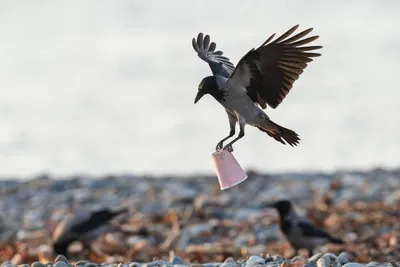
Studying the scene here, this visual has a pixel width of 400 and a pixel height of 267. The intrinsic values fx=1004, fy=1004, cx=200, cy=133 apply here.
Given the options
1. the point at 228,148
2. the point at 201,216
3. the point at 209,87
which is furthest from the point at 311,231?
the point at 209,87

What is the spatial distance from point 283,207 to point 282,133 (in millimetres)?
4524

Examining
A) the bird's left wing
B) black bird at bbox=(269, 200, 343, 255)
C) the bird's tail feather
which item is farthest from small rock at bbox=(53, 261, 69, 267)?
the bird's left wing

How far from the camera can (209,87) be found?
7047 mm

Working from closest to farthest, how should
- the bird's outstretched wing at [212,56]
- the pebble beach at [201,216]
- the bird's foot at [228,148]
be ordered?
the bird's foot at [228,148] < the bird's outstretched wing at [212,56] < the pebble beach at [201,216]

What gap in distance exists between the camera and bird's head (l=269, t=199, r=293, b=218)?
37.8ft

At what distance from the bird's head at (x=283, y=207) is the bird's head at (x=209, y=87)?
4.65 meters

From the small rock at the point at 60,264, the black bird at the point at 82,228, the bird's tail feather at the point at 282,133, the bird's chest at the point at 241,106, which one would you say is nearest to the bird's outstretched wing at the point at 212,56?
the bird's chest at the point at 241,106

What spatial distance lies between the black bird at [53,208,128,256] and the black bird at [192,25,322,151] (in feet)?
15.9

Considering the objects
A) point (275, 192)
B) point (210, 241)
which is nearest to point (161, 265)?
point (210, 241)

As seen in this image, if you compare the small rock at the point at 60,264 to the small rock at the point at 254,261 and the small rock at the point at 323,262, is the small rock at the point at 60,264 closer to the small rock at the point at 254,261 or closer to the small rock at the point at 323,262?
the small rock at the point at 254,261

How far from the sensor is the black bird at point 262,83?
7074mm

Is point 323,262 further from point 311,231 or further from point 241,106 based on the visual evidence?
point 311,231

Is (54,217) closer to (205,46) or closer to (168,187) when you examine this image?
(168,187)

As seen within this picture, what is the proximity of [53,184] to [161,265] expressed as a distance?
1122cm
